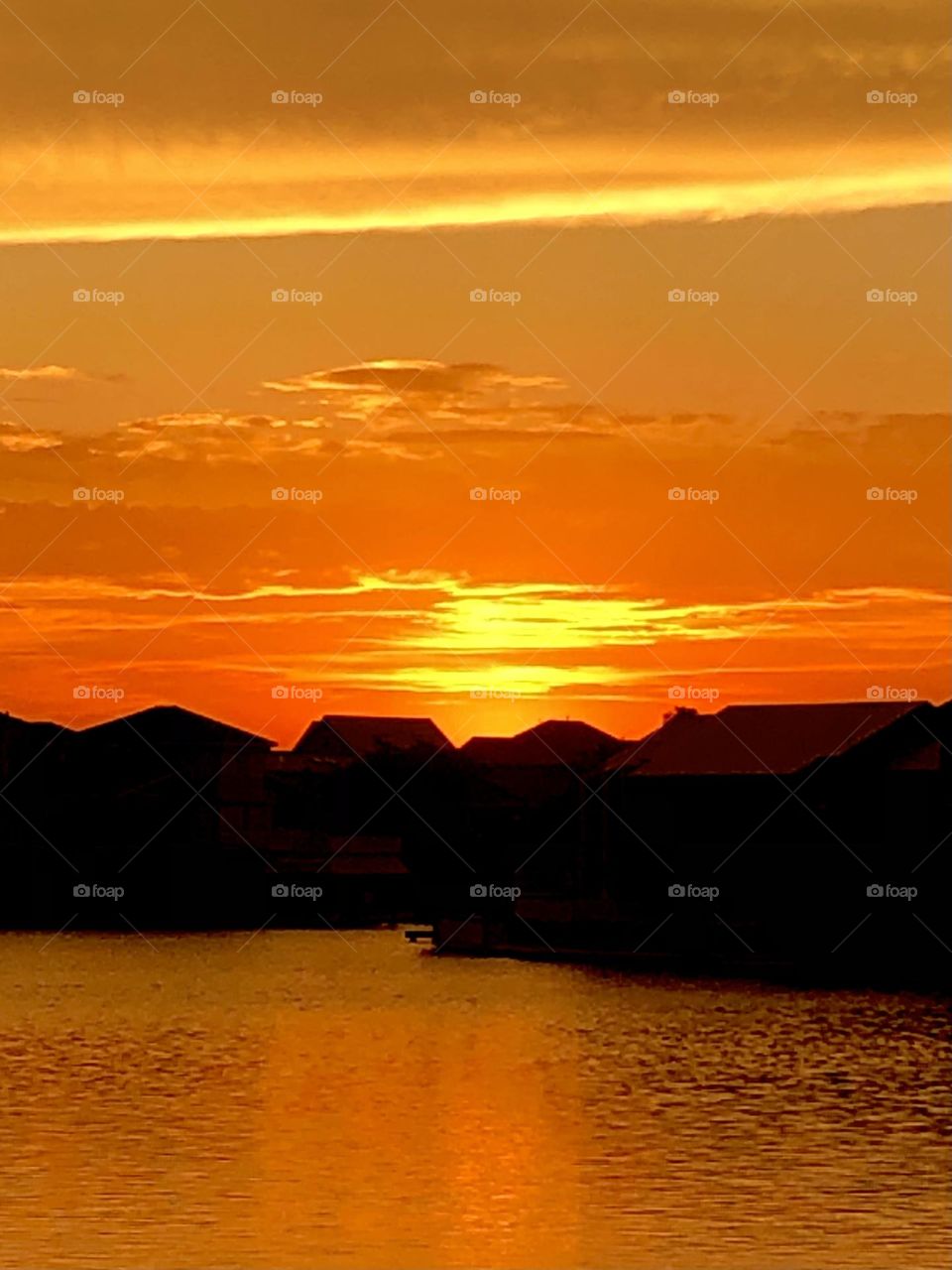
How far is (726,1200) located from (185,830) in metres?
88.4

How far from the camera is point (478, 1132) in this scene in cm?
3412

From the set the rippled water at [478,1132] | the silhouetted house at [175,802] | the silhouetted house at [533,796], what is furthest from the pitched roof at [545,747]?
the rippled water at [478,1132]

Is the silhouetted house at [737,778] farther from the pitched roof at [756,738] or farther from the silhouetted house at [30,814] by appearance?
the silhouetted house at [30,814]

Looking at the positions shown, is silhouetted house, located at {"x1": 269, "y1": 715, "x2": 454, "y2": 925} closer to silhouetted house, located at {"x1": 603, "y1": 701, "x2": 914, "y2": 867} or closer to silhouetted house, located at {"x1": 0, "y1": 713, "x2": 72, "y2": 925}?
silhouetted house, located at {"x1": 0, "y1": 713, "x2": 72, "y2": 925}

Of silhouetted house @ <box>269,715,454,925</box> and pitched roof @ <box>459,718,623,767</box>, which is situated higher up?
pitched roof @ <box>459,718,623,767</box>

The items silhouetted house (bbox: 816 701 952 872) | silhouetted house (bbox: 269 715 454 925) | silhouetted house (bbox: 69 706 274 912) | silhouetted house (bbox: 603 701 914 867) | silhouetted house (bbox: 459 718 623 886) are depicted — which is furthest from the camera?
silhouetted house (bbox: 269 715 454 925)

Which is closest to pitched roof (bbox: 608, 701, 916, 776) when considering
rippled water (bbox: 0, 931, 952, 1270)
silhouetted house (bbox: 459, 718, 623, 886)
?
silhouetted house (bbox: 459, 718, 623, 886)

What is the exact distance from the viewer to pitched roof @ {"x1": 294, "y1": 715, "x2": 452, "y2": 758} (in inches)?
5645

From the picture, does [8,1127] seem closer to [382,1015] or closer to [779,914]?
[382,1015]

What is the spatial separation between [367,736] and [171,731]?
32.9 metres

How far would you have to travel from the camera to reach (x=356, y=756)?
455 ft

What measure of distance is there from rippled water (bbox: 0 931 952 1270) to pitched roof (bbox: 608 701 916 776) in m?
12.0

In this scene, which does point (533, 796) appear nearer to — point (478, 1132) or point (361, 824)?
point (361, 824)

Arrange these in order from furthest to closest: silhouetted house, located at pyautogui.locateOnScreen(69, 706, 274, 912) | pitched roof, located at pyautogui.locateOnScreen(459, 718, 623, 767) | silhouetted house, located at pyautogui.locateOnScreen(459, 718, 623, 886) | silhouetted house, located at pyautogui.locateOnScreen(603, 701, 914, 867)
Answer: pitched roof, located at pyautogui.locateOnScreen(459, 718, 623, 767) → silhouetted house, located at pyautogui.locateOnScreen(69, 706, 274, 912) → silhouetted house, located at pyautogui.locateOnScreen(459, 718, 623, 886) → silhouetted house, located at pyautogui.locateOnScreen(603, 701, 914, 867)
